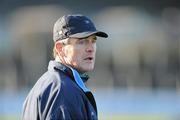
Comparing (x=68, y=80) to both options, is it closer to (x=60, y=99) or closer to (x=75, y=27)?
(x=60, y=99)

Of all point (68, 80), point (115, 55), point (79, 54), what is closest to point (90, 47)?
point (79, 54)

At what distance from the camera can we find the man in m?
2.86

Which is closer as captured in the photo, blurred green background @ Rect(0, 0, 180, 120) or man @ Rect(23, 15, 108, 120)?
man @ Rect(23, 15, 108, 120)

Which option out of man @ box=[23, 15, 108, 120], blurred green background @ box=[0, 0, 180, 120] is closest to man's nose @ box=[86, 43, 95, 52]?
man @ box=[23, 15, 108, 120]

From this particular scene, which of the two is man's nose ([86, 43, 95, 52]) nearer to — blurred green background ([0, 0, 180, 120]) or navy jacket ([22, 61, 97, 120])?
navy jacket ([22, 61, 97, 120])

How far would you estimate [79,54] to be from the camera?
312 cm

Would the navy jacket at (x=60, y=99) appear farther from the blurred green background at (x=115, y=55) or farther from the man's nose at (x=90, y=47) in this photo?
the blurred green background at (x=115, y=55)

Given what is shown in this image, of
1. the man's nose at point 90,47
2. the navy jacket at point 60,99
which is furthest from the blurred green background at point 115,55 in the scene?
the navy jacket at point 60,99

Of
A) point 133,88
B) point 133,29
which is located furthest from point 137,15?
point 133,88

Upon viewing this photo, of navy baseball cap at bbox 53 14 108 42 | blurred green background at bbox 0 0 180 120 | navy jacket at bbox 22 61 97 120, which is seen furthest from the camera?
blurred green background at bbox 0 0 180 120

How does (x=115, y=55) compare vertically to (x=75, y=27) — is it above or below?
below

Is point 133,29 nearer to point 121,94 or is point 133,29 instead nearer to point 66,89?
point 121,94

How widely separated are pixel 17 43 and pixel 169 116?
258cm

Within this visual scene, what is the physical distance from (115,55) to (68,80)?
22.0 feet
